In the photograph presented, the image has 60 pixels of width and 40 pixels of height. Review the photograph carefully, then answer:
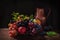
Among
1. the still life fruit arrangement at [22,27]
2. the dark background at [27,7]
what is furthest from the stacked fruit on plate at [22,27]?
the dark background at [27,7]

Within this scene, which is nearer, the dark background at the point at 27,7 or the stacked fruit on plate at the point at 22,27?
the stacked fruit on plate at the point at 22,27

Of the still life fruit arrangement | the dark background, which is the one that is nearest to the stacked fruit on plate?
the still life fruit arrangement

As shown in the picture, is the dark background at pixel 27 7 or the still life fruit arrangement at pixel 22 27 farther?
the dark background at pixel 27 7

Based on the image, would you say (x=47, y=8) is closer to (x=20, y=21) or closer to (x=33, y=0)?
(x=33, y=0)

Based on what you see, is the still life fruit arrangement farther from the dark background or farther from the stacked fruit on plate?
the dark background

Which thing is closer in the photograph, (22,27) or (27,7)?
(22,27)

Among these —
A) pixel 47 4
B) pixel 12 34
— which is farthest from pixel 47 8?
pixel 12 34

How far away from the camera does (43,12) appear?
71.8 inches

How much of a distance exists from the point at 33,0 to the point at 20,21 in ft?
1.69

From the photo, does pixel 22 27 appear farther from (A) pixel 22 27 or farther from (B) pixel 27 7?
(B) pixel 27 7

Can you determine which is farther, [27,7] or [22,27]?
[27,7]

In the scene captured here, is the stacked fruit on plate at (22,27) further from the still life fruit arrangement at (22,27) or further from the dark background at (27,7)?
the dark background at (27,7)

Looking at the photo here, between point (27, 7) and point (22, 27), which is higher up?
point (27, 7)

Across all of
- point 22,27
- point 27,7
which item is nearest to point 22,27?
point 22,27
